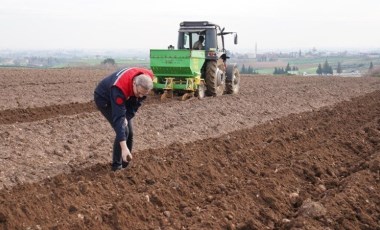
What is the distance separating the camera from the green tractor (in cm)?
1432

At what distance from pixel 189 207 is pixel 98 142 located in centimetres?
372

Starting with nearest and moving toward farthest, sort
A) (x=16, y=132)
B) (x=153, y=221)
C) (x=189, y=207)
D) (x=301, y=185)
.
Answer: (x=153, y=221) → (x=189, y=207) → (x=301, y=185) → (x=16, y=132)

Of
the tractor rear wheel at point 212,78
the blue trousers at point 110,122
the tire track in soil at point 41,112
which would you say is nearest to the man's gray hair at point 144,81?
the blue trousers at point 110,122

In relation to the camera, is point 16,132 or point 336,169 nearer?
point 336,169

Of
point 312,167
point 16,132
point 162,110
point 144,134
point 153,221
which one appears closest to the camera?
point 153,221

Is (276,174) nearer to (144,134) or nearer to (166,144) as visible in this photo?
(166,144)

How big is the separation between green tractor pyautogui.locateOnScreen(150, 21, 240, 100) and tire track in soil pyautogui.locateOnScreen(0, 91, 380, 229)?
5.95 metres

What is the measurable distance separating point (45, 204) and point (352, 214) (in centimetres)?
313

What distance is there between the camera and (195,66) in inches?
574

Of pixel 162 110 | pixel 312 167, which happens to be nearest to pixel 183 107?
pixel 162 110

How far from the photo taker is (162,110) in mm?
12148

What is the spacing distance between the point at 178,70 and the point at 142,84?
8.66 m

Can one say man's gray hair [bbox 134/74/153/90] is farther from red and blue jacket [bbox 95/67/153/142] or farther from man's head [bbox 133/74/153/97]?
red and blue jacket [bbox 95/67/153/142]

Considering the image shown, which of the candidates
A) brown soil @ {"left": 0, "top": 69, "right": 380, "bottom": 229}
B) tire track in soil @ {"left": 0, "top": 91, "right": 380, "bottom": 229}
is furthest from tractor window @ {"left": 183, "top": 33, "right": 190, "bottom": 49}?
tire track in soil @ {"left": 0, "top": 91, "right": 380, "bottom": 229}
